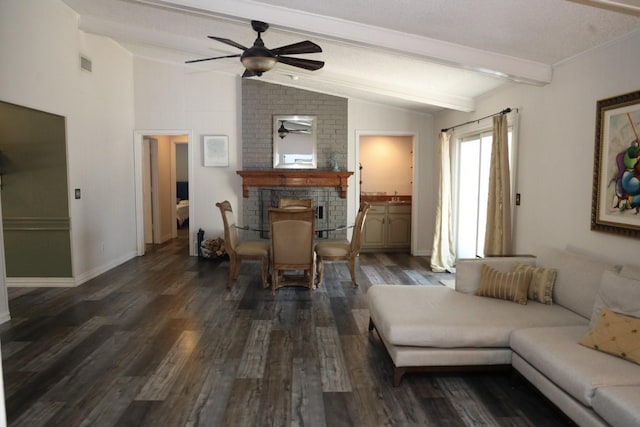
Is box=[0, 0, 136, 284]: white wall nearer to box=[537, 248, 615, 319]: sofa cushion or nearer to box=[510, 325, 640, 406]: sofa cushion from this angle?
box=[510, 325, 640, 406]: sofa cushion

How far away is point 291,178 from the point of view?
641 cm

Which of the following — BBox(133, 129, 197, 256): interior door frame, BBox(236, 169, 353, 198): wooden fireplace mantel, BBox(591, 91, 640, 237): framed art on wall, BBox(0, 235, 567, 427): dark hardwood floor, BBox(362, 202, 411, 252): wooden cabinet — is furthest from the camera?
BBox(362, 202, 411, 252): wooden cabinet

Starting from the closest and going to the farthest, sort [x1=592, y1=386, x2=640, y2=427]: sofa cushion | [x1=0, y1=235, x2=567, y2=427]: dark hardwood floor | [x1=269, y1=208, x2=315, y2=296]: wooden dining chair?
[x1=592, y1=386, x2=640, y2=427]: sofa cushion → [x1=0, y1=235, x2=567, y2=427]: dark hardwood floor → [x1=269, y1=208, x2=315, y2=296]: wooden dining chair

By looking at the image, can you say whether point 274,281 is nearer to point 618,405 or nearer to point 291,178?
point 291,178

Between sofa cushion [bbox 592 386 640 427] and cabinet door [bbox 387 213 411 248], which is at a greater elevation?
cabinet door [bbox 387 213 411 248]

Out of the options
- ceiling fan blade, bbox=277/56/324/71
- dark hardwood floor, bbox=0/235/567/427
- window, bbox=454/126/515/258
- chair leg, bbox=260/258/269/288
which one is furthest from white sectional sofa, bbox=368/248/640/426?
ceiling fan blade, bbox=277/56/324/71

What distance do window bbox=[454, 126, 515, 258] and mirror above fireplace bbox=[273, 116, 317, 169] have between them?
2209 millimetres

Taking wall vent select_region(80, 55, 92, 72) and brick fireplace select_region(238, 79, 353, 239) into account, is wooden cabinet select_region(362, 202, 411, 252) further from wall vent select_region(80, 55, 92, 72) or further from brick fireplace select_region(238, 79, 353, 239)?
wall vent select_region(80, 55, 92, 72)

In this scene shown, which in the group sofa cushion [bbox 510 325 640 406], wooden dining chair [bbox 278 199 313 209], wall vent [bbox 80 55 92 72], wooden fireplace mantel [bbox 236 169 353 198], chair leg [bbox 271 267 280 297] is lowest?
chair leg [bbox 271 267 280 297]

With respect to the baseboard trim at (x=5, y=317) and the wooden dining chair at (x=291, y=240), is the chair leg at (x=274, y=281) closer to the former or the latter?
the wooden dining chair at (x=291, y=240)

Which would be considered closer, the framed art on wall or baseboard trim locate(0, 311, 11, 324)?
the framed art on wall

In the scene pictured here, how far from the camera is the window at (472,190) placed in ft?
16.2

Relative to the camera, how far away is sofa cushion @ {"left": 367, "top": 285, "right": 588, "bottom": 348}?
8.50 ft

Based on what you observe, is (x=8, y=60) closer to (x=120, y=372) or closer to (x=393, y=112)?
(x=120, y=372)
